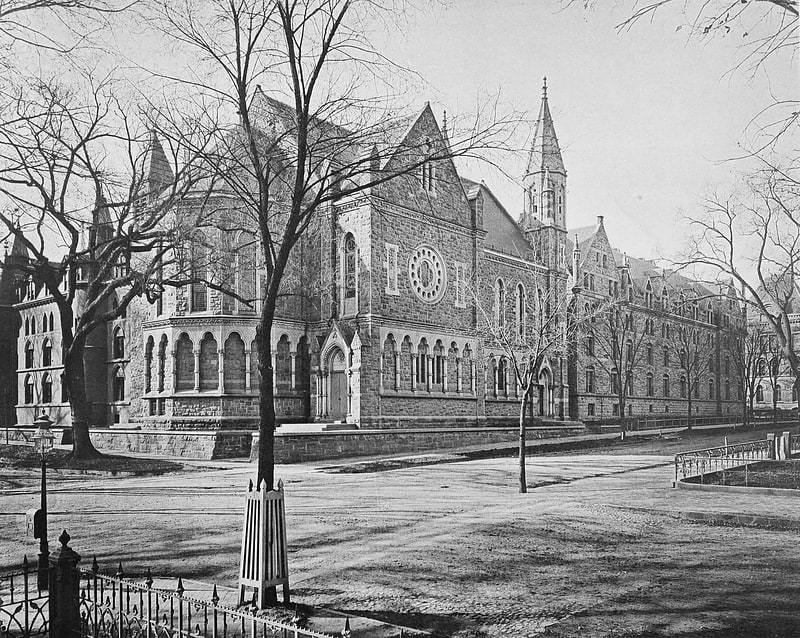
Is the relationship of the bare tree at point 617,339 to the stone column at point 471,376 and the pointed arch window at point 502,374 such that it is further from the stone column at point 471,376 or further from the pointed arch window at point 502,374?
the stone column at point 471,376

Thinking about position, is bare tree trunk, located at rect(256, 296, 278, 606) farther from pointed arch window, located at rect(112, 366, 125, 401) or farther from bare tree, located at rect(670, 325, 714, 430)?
bare tree, located at rect(670, 325, 714, 430)

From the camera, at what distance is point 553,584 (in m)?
9.61

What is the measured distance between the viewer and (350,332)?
3622 cm

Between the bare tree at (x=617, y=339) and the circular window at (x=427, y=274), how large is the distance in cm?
1479

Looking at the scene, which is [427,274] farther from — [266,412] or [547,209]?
[266,412]

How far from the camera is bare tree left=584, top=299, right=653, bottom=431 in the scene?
5319cm

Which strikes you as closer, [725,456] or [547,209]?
[725,456]

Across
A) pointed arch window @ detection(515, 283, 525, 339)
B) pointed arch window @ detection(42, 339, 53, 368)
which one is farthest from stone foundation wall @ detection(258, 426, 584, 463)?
pointed arch window @ detection(42, 339, 53, 368)

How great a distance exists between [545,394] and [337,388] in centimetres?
2095

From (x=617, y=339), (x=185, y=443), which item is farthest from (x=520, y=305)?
(x=185, y=443)

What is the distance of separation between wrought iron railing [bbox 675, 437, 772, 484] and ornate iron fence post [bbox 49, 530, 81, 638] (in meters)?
18.0

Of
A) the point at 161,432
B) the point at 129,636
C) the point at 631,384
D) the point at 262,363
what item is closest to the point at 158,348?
the point at 161,432

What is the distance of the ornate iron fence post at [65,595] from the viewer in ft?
23.9

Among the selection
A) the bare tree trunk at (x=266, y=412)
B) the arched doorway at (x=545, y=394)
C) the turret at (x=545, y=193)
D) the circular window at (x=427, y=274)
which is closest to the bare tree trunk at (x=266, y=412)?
the bare tree trunk at (x=266, y=412)
